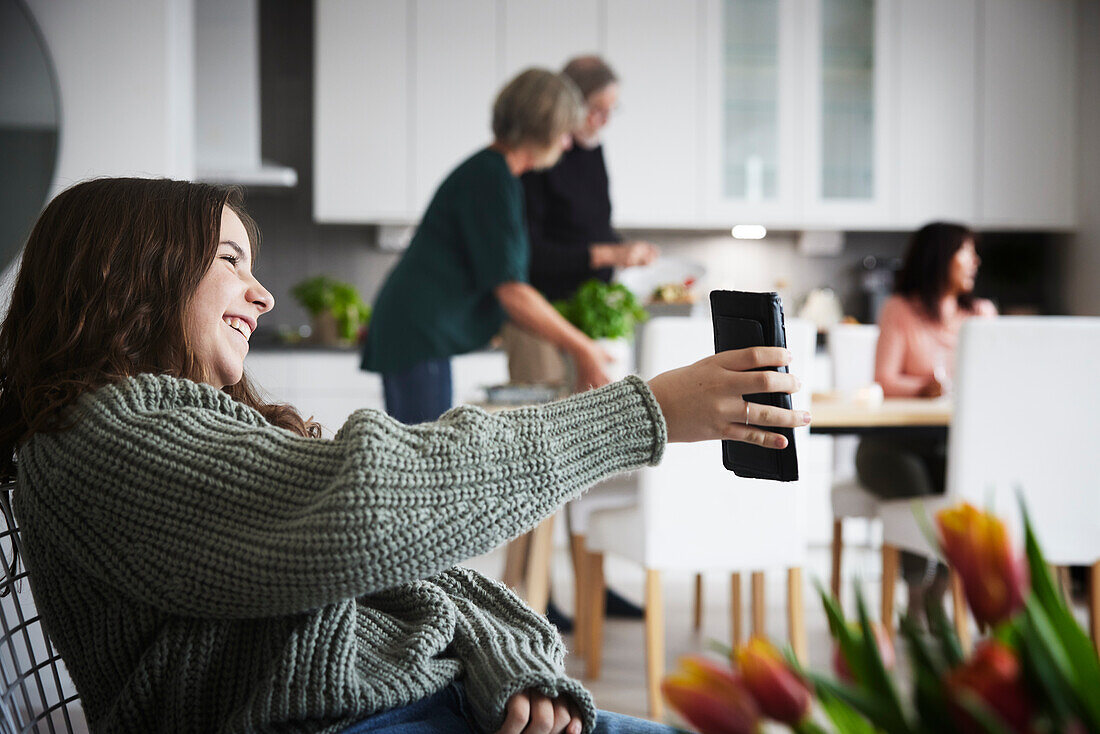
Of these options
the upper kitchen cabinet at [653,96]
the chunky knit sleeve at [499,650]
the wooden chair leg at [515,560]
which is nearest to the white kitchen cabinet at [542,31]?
the upper kitchen cabinet at [653,96]

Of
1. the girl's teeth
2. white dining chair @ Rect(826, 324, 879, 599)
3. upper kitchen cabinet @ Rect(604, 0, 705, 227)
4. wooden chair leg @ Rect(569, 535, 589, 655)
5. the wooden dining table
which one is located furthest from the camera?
upper kitchen cabinet @ Rect(604, 0, 705, 227)

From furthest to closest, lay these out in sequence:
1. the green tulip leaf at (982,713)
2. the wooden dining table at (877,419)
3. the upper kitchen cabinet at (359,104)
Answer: the upper kitchen cabinet at (359,104) → the wooden dining table at (877,419) → the green tulip leaf at (982,713)

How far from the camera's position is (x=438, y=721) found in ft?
2.84

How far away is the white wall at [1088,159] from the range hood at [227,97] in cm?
350

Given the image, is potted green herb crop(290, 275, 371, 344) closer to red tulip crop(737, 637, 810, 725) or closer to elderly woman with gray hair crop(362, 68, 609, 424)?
elderly woman with gray hair crop(362, 68, 609, 424)

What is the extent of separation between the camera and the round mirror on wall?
2580 millimetres

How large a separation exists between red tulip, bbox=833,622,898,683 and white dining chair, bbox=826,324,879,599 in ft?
7.32

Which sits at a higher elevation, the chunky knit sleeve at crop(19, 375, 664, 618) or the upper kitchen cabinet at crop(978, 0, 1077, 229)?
the upper kitchen cabinet at crop(978, 0, 1077, 229)

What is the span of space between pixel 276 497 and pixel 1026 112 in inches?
185

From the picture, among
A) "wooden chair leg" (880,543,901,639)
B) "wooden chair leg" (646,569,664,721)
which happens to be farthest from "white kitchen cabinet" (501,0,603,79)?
"wooden chair leg" (646,569,664,721)

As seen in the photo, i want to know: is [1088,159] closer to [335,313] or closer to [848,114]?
[848,114]

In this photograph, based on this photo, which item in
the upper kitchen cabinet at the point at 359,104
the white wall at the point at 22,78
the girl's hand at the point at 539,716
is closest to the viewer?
the girl's hand at the point at 539,716

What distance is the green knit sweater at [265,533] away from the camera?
2.48 feet

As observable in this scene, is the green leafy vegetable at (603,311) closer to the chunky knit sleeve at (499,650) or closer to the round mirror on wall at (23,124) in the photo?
the chunky knit sleeve at (499,650)
